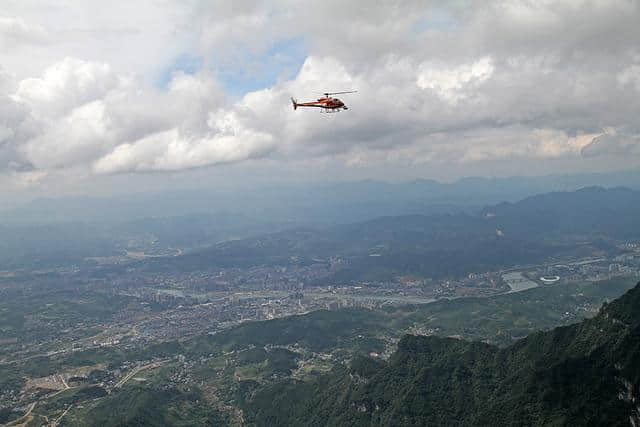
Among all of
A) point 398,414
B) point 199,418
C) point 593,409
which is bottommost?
point 199,418

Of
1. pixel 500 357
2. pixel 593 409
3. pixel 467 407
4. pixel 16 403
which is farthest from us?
pixel 16 403

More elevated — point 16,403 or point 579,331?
point 579,331

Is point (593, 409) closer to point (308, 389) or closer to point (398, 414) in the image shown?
point (398, 414)

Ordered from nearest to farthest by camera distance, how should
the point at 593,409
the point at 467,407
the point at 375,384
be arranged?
the point at 593,409
the point at 467,407
the point at 375,384

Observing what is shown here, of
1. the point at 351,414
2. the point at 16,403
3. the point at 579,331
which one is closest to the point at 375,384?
the point at 351,414

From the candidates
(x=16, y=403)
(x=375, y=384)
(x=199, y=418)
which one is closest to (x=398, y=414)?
(x=375, y=384)

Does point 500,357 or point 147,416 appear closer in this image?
point 500,357

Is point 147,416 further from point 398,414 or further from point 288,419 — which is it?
point 398,414
